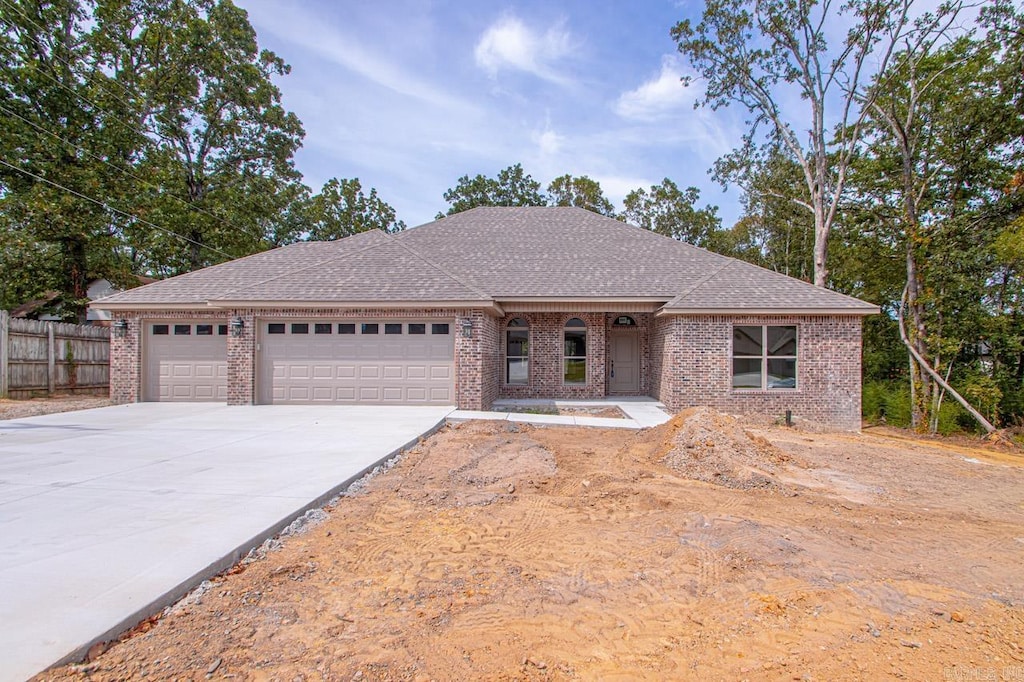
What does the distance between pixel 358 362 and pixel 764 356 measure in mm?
10053

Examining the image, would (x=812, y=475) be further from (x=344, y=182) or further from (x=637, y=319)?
(x=344, y=182)

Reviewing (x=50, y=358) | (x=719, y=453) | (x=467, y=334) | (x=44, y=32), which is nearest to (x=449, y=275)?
(x=467, y=334)

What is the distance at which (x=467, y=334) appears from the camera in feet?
39.1

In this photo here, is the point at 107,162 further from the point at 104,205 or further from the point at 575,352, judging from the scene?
the point at 575,352

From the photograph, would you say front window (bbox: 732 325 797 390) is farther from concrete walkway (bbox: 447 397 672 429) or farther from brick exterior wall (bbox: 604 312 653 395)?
brick exterior wall (bbox: 604 312 653 395)

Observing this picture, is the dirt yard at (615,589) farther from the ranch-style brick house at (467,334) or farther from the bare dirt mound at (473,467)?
the ranch-style brick house at (467,334)

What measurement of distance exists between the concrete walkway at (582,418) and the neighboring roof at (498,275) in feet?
8.41

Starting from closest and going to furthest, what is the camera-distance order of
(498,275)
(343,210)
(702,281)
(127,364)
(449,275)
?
(449,275) < (127,364) < (702,281) < (498,275) < (343,210)

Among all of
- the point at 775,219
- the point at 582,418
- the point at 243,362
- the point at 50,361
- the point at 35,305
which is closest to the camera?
the point at 582,418

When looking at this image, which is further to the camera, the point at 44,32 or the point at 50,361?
the point at 44,32

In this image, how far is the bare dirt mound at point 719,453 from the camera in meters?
6.32

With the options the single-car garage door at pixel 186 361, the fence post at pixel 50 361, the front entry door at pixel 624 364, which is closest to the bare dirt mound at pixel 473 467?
the front entry door at pixel 624 364

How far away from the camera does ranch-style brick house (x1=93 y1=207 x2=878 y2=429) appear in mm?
12117

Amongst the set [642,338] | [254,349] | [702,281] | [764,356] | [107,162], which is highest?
[107,162]
